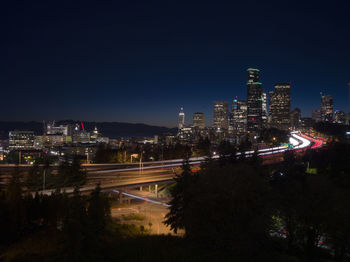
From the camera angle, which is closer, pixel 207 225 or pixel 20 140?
pixel 207 225

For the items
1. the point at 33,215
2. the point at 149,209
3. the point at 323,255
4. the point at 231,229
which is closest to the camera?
the point at 231,229

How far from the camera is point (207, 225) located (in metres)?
16.5

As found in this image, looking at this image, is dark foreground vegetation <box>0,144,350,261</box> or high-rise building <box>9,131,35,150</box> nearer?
dark foreground vegetation <box>0,144,350,261</box>

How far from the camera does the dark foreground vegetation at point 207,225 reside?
15164 mm

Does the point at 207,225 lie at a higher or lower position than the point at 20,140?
higher

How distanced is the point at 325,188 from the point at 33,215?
22.5 metres

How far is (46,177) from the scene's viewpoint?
32562 millimetres

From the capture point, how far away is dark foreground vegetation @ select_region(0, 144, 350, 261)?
1516 cm

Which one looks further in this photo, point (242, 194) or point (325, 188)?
point (325, 188)

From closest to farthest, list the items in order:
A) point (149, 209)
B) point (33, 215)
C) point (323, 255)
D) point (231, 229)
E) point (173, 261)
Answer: point (173, 261) < point (231, 229) < point (323, 255) < point (33, 215) < point (149, 209)

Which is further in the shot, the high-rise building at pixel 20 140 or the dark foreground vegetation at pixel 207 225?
the high-rise building at pixel 20 140

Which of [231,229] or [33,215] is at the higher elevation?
[231,229]

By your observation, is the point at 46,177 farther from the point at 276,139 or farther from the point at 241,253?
the point at 276,139

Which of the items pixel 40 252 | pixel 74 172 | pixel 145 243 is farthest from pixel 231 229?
pixel 74 172
